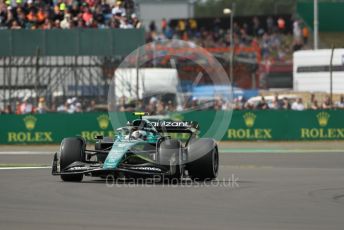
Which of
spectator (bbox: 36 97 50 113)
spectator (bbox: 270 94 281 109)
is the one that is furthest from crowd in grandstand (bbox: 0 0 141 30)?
spectator (bbox: 270 94 281 109)

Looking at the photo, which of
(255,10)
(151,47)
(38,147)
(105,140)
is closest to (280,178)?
(105,140)

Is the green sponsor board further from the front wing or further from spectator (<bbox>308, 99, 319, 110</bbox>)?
the front wing

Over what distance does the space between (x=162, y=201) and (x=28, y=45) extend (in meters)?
23.6

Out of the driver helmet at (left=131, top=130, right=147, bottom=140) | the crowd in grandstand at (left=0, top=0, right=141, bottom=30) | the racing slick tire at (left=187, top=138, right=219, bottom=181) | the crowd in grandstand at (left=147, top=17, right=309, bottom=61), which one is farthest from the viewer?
the crowd in grandstand at (left=147, top=17, right=309, bottom=61)

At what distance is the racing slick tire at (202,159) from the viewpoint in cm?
1648

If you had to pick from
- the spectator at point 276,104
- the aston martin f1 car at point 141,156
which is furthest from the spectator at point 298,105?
the aston martin f1 car at point 141,156

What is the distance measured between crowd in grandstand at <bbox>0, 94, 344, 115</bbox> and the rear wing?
14427 mm

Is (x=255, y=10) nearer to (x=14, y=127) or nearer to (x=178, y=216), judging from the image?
(x=14, y=127)

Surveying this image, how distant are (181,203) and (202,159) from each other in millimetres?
3918

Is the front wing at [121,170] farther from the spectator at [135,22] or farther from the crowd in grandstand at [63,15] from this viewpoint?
the spectator at [135,22]

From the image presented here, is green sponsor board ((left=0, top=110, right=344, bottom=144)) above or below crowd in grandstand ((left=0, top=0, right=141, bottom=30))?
below

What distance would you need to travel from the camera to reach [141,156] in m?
16.0

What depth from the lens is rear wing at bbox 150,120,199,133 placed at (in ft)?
55.4

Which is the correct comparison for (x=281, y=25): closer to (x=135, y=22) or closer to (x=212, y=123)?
(x=135, y=22)
